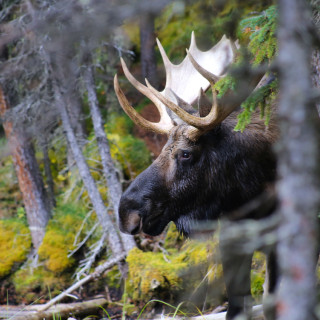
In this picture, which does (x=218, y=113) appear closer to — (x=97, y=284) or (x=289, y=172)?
(x=289, y=172)

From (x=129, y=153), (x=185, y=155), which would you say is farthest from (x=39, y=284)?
(x=185, y=155)

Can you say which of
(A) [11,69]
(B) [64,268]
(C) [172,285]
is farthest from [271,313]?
(A) [11,69]

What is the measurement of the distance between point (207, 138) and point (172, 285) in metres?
2.64

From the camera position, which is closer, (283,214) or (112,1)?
(283,214)

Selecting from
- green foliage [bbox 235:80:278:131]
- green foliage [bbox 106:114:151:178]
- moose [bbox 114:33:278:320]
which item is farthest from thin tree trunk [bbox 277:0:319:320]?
green foliage [bbox 106:114:151:178]

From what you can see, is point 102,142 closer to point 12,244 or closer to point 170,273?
point 170,273

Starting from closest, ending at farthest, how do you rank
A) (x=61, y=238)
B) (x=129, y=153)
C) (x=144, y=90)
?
(x=144, y=90) → (x=61, y=238) → (x=129, y=153)

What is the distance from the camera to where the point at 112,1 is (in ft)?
7.30

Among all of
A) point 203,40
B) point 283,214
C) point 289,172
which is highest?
point 203,40

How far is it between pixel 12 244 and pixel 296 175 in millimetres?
7845

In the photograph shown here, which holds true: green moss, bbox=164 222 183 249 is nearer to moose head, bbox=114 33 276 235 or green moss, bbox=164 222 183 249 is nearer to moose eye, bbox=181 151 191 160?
moose head, bbox=114 33 276 235

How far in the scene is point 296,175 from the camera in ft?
Result: 3.31

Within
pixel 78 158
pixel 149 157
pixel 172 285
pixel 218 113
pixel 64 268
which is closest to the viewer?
pixel 218 113

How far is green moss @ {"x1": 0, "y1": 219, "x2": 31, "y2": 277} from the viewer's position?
304 inches
